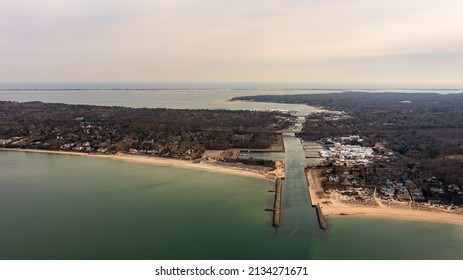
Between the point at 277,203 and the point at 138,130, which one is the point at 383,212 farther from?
the point at 138,130

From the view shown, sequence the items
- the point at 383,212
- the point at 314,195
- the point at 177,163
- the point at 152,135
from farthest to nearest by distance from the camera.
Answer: the point at 152,135 < the point at 177,163 < the point at 314,195 < the point at 383,212

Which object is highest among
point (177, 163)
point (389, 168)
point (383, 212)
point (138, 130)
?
point (138, 130)

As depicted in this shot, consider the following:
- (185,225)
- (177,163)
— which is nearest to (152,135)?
(177,163)

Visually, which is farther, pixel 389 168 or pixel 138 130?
pixel 138 130

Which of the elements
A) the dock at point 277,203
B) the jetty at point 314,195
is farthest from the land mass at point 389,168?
the dock at point 277,203

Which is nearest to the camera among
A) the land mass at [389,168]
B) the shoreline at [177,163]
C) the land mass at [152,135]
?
the land mass at [389,168]

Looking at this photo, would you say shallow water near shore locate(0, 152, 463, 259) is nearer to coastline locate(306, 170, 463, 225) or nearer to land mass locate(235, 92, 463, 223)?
coastline locate(306, 170, 463, 225)

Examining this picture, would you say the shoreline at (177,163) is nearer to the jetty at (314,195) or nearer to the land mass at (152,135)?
the land mass at (152,135)
